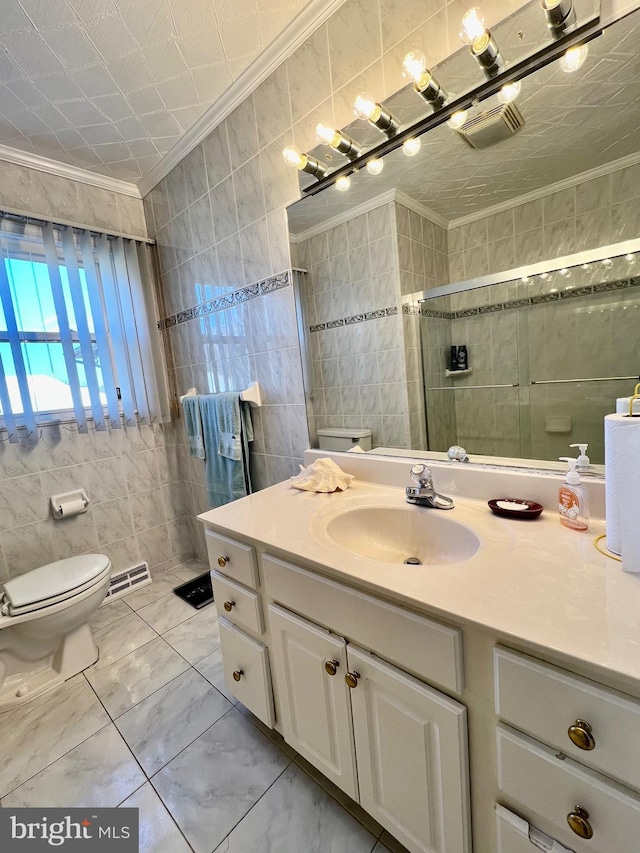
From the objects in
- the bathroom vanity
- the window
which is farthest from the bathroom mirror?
the window

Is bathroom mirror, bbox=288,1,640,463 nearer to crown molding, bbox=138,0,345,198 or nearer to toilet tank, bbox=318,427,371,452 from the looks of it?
toilet tank, bbox=318,427,371,452

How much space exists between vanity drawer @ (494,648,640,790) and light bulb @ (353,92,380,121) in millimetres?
1381

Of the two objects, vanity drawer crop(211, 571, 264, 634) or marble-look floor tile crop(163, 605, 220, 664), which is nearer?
vanity drawer crop(211, 571, 264, 634)

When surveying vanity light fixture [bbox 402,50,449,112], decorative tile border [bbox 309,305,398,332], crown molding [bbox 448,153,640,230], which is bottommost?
decorative tile border [bbox 309,305,398,332]

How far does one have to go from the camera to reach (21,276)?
1.77m

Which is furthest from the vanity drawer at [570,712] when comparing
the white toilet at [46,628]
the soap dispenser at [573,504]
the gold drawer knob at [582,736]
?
the white toilet at [46,628]

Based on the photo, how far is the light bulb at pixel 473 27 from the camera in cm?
83

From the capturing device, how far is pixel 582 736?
488 millimetres

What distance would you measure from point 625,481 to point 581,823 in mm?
525

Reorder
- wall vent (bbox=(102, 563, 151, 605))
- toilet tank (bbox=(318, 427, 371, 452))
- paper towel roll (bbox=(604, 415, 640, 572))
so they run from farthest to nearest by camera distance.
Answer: wall vent (bbox=(102, 563, 151, 605)) → toilet tank (bbox=(318, 427, 371, 452)) → paper towel roll (bbox=(604, 415, 640, 572))

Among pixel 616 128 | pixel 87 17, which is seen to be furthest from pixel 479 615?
pixel 87 17

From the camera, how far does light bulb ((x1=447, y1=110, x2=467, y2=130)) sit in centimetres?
97

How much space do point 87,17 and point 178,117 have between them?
0.49 m

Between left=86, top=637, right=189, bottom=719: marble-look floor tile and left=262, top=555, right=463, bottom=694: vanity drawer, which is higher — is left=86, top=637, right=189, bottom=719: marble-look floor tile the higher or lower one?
the lower one
